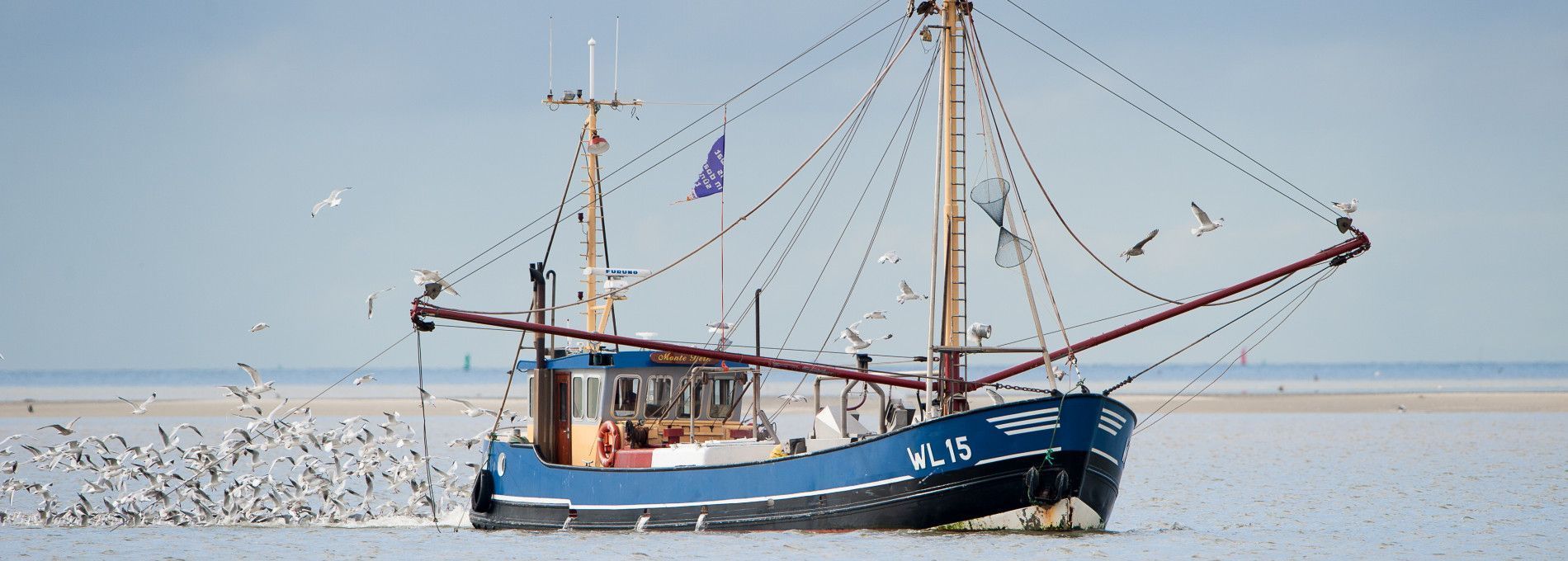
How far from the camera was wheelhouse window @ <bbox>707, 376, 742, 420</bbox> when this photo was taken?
2616 centimetres

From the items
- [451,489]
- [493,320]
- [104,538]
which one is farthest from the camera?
[451,489]

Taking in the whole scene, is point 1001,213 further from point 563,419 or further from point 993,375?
point 563,419

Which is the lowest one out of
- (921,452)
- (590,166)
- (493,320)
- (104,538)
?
(104,538)

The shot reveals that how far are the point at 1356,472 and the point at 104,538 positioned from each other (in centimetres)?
2681

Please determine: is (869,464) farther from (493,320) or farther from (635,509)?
(493,320)

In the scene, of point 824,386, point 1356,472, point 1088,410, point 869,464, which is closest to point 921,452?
point 869,464

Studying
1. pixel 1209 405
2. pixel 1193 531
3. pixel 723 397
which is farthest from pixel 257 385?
pixel 1209 405

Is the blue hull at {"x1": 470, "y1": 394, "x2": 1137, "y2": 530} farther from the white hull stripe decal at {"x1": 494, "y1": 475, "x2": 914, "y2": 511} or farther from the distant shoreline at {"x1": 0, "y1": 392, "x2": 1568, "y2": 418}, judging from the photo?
the distant shoreline at {"x1": 0, "y1": 392, "x2": 1568, "y2": 418}

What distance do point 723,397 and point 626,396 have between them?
5.04 feet

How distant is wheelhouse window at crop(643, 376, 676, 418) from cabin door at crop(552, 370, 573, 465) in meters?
1.37

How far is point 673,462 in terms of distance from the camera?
24.1 meters

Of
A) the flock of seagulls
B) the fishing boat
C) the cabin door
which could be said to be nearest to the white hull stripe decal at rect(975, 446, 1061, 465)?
the fishing boat

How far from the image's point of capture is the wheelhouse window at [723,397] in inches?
1030

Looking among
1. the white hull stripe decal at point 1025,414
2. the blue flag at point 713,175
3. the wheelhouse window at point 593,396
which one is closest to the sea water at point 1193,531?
the white hull stripe decal at point 1025,414
